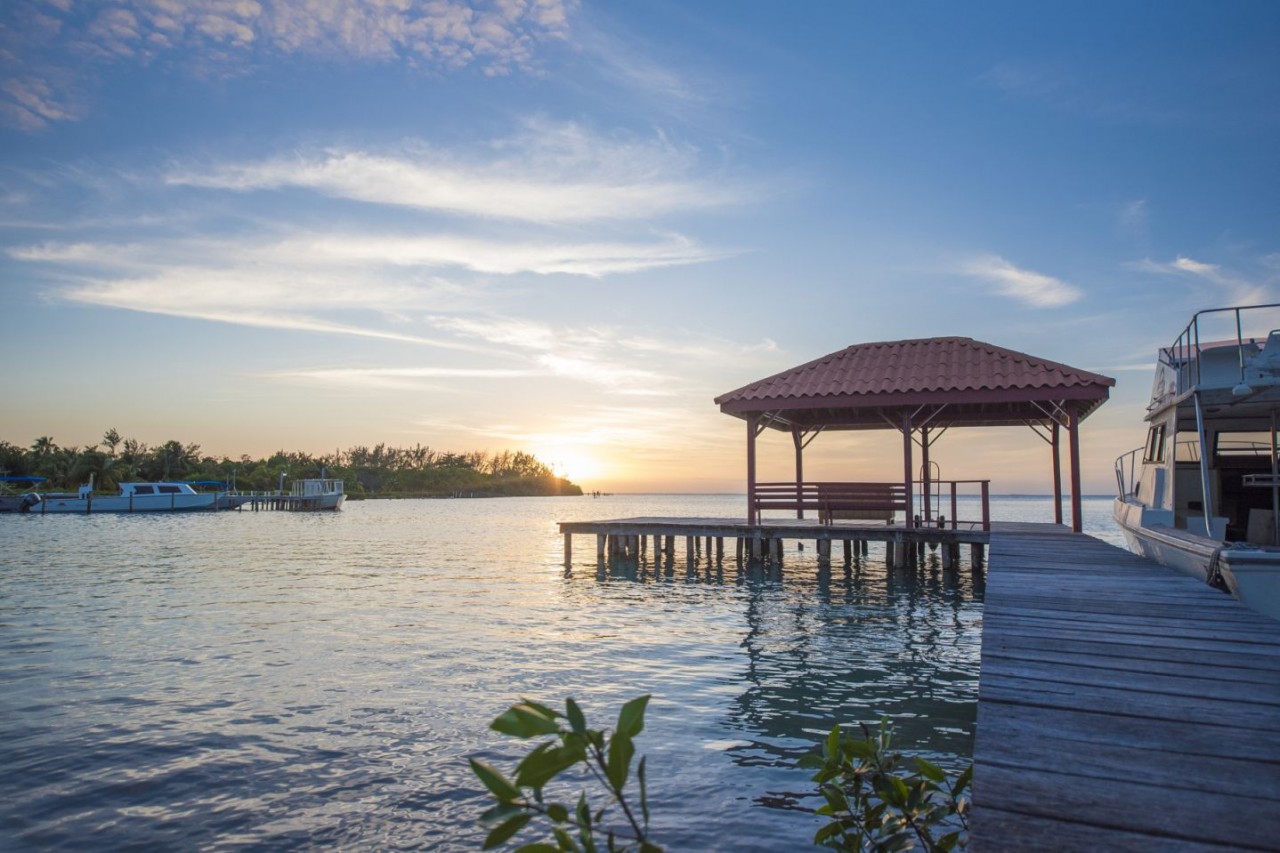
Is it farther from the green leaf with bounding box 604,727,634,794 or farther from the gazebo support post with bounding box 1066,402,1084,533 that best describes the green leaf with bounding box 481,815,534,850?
the gazebo support post with bounding box 1066,402,1084,533

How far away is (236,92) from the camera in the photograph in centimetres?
1764

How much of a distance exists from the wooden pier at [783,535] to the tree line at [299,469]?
211 ft

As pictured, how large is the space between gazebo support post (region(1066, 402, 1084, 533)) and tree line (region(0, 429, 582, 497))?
7447 cm

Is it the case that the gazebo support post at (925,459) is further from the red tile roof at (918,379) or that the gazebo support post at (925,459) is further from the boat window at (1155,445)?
the boat window at (1155,445)

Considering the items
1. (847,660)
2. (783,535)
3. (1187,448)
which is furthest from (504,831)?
(783,535)

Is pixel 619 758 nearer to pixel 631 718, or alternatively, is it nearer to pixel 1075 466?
pixel 631 718

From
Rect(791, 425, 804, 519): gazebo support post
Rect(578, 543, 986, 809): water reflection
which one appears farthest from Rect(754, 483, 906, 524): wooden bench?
Rect(791, 425, 804, 519): gazebo support post

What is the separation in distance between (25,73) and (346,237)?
23.4ft

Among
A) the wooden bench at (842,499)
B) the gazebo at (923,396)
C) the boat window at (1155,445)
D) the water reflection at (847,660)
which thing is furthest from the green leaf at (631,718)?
the wooden bench at (842,499)

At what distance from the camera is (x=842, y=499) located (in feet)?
59.0

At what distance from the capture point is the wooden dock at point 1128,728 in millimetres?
2207

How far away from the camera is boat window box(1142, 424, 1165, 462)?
41.1 feet

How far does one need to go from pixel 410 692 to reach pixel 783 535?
12.1 m

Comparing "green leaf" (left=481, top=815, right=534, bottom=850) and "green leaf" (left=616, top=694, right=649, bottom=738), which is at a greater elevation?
"green leaf" (left=616, top=694, right=649, bottom=738)
